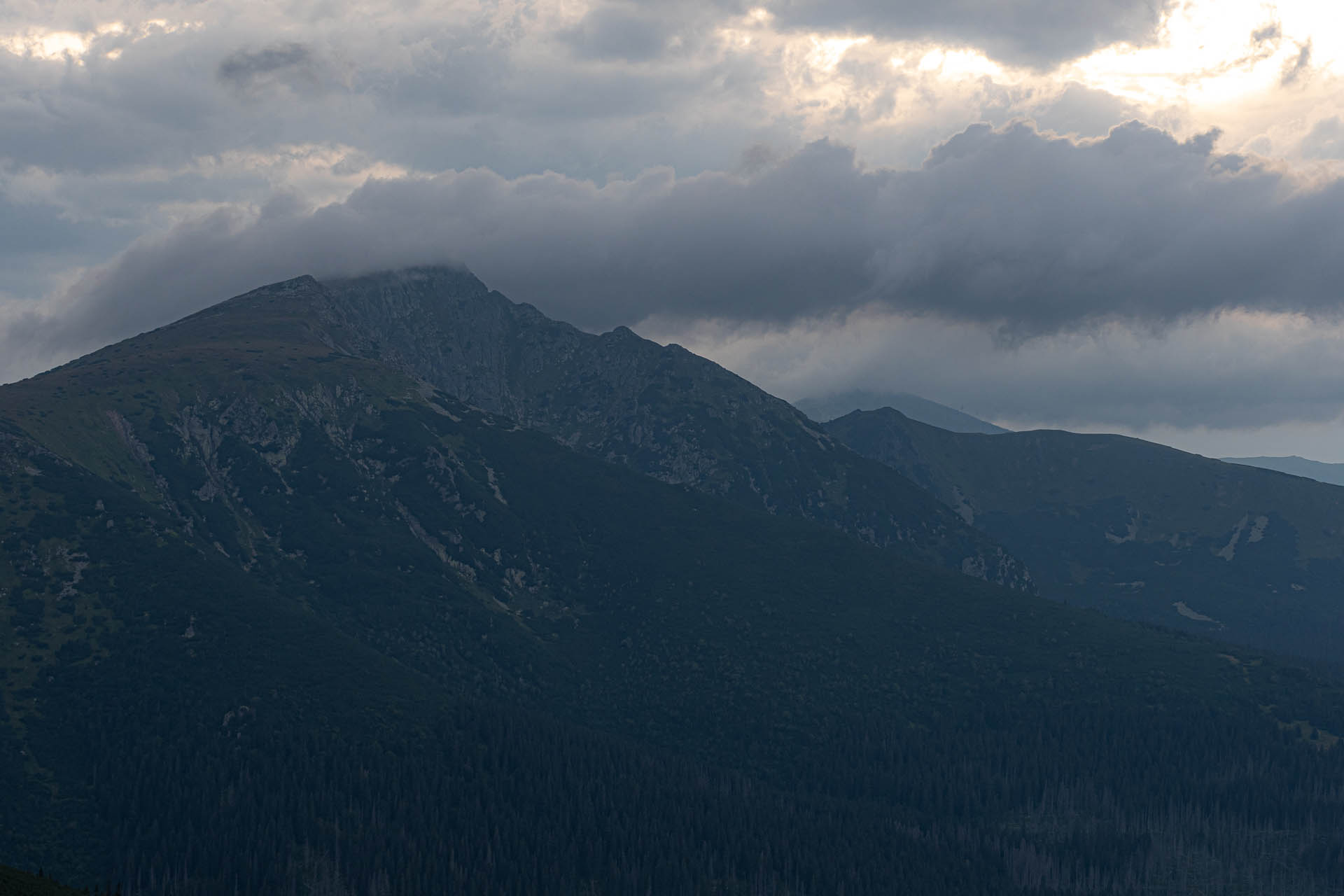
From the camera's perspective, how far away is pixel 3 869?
185875mm

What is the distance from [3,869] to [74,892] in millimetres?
10681

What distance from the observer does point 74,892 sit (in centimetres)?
19000
